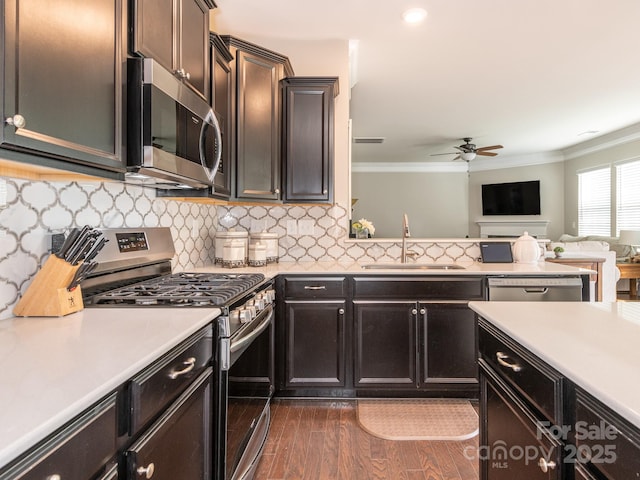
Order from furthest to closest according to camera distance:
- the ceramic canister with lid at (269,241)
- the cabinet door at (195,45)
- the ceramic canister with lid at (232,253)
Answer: the ceramic canister with lid at (269,241)
the ceramic canister with lid at (232,253)
the cabinet door at (195,45)

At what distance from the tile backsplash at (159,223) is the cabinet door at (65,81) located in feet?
1.10

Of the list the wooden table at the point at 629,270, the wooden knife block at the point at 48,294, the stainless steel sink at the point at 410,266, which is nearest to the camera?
the wooden knife block at the point at 48,294

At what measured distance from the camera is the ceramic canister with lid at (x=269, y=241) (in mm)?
2894

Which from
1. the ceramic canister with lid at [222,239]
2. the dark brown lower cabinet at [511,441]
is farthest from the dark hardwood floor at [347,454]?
the ceramic canister with lid at [222,239]

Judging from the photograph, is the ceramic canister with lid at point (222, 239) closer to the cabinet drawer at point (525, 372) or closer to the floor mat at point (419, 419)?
the floor mat at point (419, 419)

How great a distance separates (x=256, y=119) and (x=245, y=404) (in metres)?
1.75

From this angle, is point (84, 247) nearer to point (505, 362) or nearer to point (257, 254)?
point (505, 362)

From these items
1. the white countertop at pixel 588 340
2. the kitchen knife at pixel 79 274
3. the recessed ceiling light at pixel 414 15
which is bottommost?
the white countertop at pixel 588 340

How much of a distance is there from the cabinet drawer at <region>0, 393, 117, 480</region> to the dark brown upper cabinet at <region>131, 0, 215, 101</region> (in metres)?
1.16

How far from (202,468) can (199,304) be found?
53cm

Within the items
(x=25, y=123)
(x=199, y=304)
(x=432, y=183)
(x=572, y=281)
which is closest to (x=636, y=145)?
(x=432, y=183)

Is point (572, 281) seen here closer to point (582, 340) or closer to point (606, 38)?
point (582, 340)

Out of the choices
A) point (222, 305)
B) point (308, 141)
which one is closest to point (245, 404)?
point (222, 305)

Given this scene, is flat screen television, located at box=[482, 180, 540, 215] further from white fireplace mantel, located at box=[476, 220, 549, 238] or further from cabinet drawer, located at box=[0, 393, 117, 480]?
cabinet drawer, located at box=[0, 393, 117, 480]
